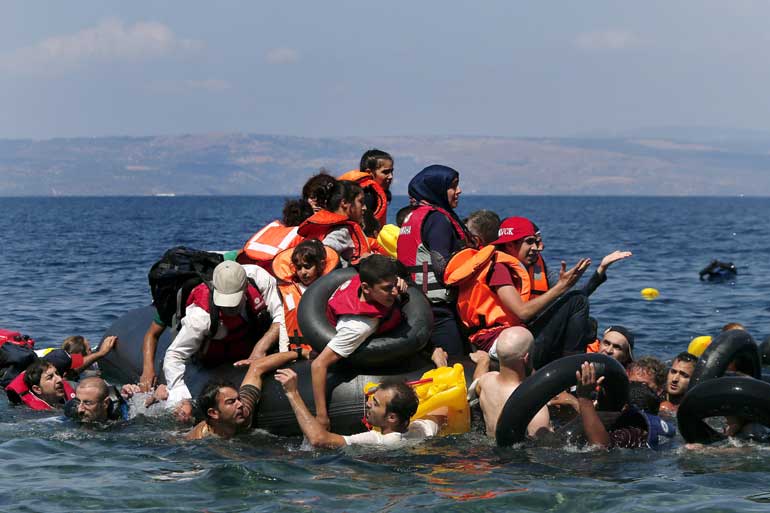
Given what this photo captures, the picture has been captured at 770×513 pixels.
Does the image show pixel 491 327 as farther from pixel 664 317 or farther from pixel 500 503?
pixel 664 317

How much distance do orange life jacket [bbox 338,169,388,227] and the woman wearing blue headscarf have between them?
1.24 meters

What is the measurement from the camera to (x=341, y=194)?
32.8 ft

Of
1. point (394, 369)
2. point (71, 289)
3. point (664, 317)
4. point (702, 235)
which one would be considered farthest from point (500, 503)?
point (702, 235)

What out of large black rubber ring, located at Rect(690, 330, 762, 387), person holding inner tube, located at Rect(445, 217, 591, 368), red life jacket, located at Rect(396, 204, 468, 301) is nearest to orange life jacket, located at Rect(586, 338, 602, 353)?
person holding inner tube, located at Rect(445, 217, 591, 368)

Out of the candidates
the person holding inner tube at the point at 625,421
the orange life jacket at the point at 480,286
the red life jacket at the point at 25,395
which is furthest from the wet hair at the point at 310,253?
the red life jacket at the point at 25,395

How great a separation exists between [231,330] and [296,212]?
1660mm

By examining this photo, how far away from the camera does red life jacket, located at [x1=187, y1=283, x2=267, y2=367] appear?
9.55 metres

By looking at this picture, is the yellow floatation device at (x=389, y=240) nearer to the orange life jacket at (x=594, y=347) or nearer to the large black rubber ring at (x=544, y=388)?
the orange life jacket at (x=594, y=347)

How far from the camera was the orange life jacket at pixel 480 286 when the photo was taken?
9312 millimetres

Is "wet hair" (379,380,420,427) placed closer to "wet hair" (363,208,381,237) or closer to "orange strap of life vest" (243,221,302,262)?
"orange strap of life vest" (243,221,302,262)

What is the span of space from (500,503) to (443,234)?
2878mm

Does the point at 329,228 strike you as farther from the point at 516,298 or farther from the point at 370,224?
the point at 516,298

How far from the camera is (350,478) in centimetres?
798

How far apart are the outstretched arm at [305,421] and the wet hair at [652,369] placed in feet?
10.3
